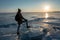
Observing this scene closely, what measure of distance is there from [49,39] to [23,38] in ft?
6.32

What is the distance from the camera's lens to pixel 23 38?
11.6 metres

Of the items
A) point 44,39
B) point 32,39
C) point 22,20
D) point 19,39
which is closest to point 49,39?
point 44,39

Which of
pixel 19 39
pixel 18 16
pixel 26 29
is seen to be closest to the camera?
pixel 19 39

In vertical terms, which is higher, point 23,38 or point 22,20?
point 22,20

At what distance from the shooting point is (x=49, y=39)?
455 inches

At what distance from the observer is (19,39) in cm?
1121

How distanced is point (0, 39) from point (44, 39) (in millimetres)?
3329

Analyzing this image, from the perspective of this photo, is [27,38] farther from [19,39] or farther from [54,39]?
[54,39]

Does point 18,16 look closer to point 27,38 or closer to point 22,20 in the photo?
point 22,20

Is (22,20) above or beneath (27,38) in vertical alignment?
above

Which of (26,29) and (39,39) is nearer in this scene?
(39,39)

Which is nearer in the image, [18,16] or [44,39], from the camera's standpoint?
[44,39]

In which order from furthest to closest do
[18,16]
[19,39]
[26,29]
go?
[26,29], [18,16], [19,39]

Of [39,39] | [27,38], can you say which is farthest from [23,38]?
[39,39]
